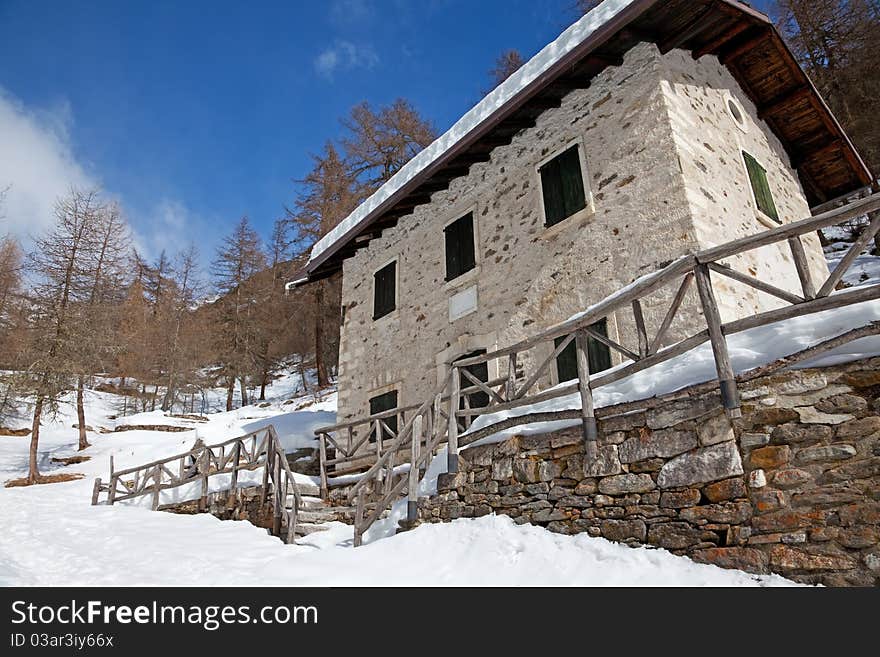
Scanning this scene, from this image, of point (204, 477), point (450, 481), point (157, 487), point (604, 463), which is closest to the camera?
point (604, 463)

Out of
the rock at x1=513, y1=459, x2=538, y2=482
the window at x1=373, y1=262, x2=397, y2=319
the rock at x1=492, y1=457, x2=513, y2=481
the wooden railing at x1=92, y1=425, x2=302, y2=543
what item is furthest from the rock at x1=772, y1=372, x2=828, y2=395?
the window at x1=373, y1=262, x2=397, y2=319

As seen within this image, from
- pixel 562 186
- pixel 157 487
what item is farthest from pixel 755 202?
pixel 157 487

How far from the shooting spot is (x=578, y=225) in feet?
26.2

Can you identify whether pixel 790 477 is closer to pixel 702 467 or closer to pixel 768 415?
pixel 768 415

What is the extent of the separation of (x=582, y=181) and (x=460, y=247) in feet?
8.45

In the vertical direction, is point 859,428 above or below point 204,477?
below

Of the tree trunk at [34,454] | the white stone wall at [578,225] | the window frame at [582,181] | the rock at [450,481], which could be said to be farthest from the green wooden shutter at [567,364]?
the tree trunk at [34,454]

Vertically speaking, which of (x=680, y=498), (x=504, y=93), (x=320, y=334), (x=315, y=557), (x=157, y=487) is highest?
(x=320, y=334)

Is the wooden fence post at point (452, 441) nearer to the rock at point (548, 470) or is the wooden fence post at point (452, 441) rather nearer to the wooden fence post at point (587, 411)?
the rock at point (548, 470)

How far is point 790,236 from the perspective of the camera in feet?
12.6

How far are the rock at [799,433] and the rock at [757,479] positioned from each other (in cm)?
23

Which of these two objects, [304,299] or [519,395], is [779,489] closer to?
[519,395]

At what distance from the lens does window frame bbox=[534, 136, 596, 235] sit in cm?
788
